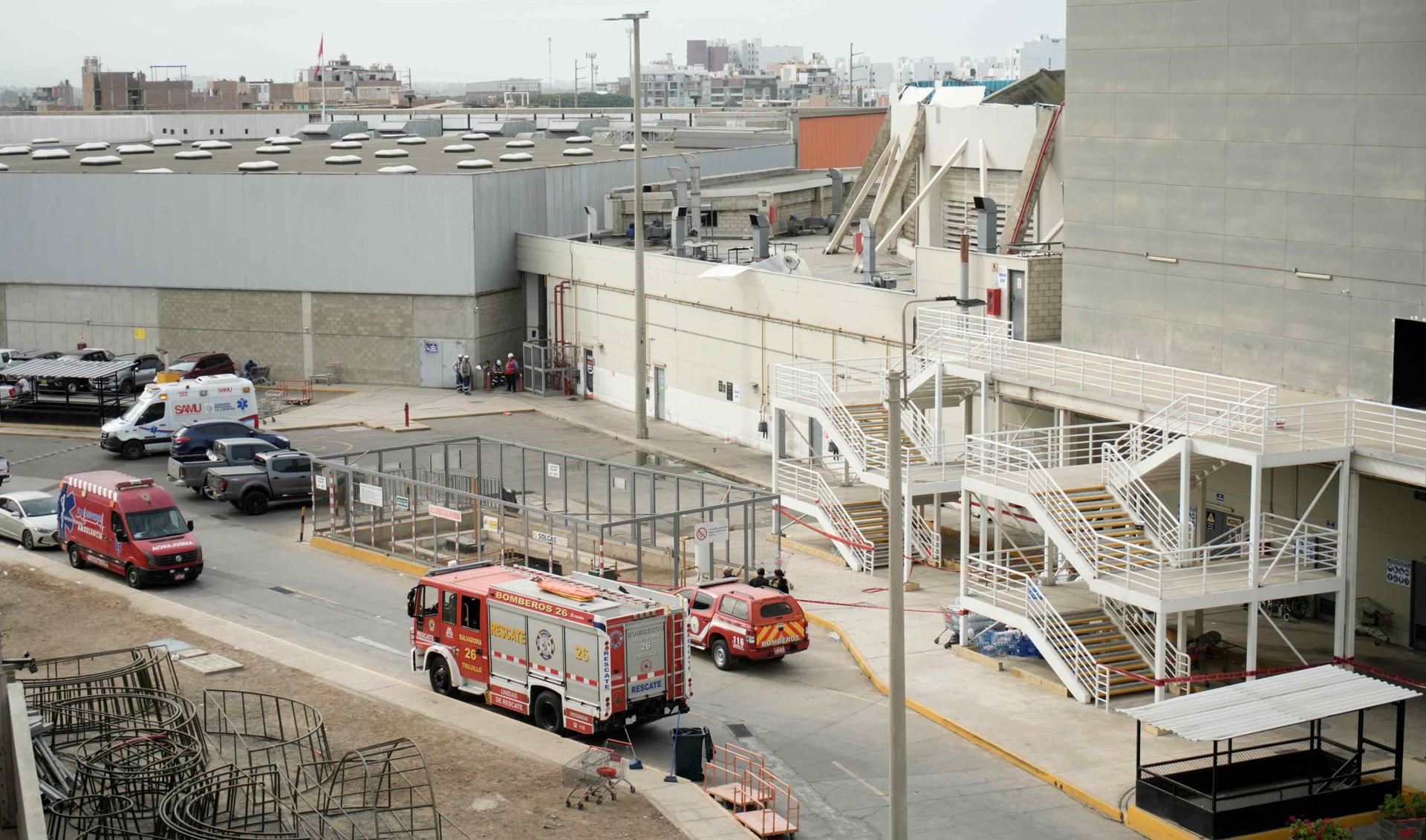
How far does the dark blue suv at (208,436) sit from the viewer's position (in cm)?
5122

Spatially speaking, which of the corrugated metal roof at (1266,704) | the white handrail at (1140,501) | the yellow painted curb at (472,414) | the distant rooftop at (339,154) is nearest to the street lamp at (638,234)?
the yellow painted curb at (472,414)

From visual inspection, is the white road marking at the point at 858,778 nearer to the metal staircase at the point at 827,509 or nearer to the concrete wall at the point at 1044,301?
the metal staircase at the point at 827,509

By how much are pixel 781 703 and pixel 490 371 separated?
37.6m

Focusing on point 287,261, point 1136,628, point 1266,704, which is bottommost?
point 1136,628

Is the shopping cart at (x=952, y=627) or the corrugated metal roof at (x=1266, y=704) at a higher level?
the corrugated metal roof at (x=1266, y=704)

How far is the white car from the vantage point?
42.8m

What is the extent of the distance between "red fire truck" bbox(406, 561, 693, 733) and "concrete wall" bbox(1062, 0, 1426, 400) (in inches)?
531

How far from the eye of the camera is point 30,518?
141 feet

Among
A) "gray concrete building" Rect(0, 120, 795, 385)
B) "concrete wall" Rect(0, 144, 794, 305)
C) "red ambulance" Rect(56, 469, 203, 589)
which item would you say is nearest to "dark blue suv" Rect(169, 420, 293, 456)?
"red ambulance" Rect(56, 469, 203, 589)

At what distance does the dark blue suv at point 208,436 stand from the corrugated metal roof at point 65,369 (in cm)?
864

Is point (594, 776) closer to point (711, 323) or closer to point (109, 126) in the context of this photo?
point (711, 323)

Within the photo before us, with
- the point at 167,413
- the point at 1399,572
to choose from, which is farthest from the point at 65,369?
the point at 1399,572

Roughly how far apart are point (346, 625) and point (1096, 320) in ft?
57.4

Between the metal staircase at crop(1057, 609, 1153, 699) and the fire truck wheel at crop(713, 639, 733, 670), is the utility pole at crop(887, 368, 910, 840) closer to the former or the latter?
the metal staircase at crop(1057, 609, 1153, 699)
